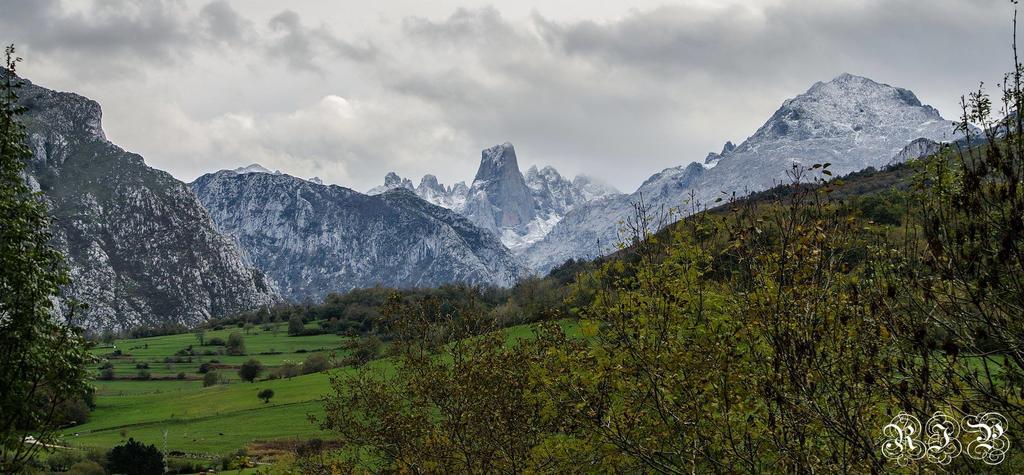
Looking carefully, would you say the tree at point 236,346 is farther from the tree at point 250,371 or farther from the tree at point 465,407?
the tree at point 465,407

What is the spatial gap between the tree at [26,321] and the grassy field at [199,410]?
2445 cm

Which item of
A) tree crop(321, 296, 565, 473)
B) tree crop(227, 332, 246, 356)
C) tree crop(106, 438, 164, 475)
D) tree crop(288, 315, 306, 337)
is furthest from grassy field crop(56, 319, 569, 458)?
tree crop(321, 296, 565, 473)

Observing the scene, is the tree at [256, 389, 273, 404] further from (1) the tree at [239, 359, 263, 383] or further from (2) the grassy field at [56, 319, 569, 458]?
(1) the tree at [239, 359, 263, 383]

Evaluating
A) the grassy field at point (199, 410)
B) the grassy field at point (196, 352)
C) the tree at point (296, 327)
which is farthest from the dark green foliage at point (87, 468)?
the tree at point (296, 327)

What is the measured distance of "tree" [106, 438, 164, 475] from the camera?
173 ft

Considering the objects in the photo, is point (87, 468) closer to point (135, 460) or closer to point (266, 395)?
point (135, 460)

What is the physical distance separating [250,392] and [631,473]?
82319 mm

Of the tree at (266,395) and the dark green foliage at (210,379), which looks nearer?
the tree at (266,395)

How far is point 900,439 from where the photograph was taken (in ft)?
27.7

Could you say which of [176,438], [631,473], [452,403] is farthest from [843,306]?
[176,438]

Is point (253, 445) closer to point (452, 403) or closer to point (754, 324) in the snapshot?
point (452, 403)

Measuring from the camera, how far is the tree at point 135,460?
2082 inches

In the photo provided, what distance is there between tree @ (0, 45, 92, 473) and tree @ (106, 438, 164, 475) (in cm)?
3903

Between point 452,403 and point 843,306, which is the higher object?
point 843,306
